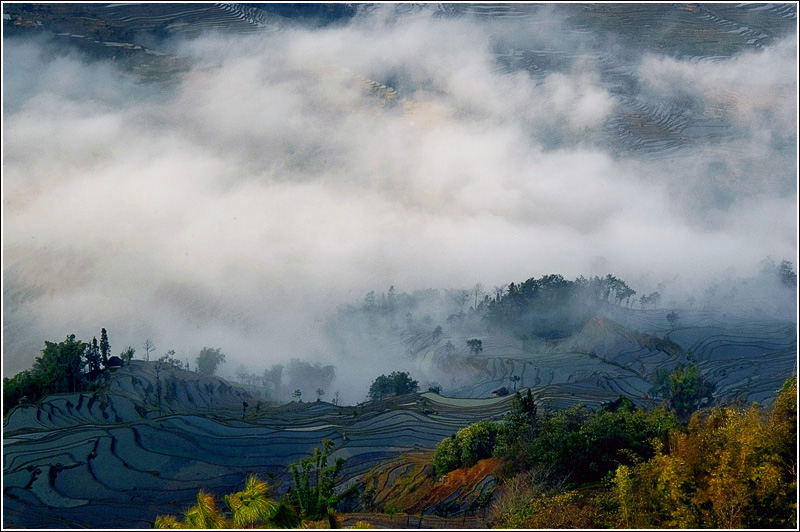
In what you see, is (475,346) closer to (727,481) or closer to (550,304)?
(550,304)

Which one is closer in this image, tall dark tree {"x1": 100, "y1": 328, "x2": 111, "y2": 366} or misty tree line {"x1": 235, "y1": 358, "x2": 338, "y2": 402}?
tall dark tree {"x1": 100, "y1": 328, "x2": 111, "y2": 366}

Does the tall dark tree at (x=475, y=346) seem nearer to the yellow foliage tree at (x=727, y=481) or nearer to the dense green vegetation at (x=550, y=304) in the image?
the dense green vegetation at (x=550, y=304)

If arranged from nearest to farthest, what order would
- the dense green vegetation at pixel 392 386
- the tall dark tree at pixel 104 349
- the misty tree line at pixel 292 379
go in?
1. the tall dark tree at pixel 104 349
2. the dense green vegetation at pixel 392 386
3. the misty tree line at pixel 292 379

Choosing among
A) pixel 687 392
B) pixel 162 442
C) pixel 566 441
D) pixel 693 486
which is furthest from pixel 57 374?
pixel 687 392

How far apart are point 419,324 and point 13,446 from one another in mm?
32747

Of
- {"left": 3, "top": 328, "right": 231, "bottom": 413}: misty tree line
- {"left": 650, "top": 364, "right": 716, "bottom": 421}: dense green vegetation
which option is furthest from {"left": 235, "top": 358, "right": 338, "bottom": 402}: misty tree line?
{"left": 650, "top": 364, "right": 716, "bottom": 421}: dense green vegetation

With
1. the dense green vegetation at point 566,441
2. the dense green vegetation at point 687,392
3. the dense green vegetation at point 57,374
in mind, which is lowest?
the dense green vegetation at point 687,392

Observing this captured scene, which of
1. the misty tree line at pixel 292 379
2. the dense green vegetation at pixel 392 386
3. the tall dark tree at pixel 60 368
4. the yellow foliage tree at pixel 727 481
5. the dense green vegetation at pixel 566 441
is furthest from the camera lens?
the misty tree line at pixel 292 379

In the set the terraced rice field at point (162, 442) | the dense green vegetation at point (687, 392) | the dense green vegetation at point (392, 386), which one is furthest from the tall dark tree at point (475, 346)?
the dense green vegetation at point (687, 392)

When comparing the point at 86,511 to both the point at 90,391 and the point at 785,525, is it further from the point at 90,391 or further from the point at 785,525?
the point at 785,525

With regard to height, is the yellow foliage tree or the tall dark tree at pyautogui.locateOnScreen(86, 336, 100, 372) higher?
the tall dark tree at pyautogui.locateOnScreen(86, 336, 100, 372)

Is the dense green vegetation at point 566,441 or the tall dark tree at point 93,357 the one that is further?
the tall dark tree at point 93,357

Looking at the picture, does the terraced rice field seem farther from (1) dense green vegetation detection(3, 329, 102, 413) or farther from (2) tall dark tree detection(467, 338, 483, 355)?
(2) tall dark tree detection(467, 338, 483, 355)

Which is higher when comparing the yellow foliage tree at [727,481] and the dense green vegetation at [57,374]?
the dense green vegetation at [57,374]
